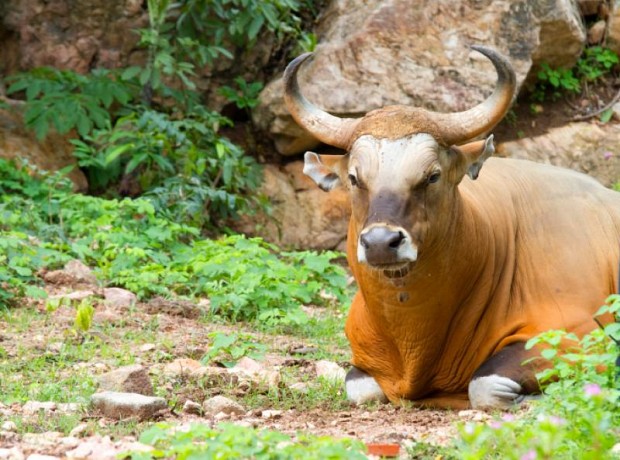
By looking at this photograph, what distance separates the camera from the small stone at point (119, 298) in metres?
7.96

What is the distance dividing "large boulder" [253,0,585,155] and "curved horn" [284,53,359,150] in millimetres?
5166

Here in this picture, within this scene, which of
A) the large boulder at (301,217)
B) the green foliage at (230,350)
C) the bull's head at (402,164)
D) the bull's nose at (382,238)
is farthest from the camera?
the large boulder at (301,217)

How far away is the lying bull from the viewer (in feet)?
18.3

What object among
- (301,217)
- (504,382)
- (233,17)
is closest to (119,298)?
(504,382)

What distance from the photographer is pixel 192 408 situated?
5.59 m

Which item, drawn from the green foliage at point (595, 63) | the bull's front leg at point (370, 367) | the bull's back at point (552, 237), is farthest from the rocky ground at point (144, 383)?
the green foliage at point (595, 63)

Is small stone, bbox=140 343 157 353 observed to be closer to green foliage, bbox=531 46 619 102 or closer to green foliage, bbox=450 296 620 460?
green foliage, bbox=450 296 620 460

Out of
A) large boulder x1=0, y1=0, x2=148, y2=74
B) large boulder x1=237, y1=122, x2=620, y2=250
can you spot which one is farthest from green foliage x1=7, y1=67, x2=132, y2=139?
large boulder x1=237, y1=122, x2=620, y2=250

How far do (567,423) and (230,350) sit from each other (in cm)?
302

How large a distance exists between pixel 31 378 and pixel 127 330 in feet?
4.10

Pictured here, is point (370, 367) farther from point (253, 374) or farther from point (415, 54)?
point (415, 54)

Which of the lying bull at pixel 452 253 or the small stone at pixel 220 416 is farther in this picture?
the lying bull at pixel 452 253

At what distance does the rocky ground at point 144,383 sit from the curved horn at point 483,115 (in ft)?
4.71

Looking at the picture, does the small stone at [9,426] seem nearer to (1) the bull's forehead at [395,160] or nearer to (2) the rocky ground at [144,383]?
(2) the rocky ground at [144,383]
